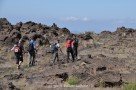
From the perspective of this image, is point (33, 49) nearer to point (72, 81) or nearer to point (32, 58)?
point (32, 58)

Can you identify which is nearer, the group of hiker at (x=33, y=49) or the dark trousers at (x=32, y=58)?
the group of hiker at (x=33, y=49)

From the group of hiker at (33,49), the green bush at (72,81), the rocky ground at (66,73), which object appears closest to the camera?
the rocky ground at (66,73)

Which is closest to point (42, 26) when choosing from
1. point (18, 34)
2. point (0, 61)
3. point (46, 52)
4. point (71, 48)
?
point (18, 34)

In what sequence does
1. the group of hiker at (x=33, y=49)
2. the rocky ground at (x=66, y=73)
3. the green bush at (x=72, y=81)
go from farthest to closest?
1. the group of hiker at (x=33, y=49)
2. the green bush at (x=72, y=81)
3. the rocky ground at (x=66, y=73)

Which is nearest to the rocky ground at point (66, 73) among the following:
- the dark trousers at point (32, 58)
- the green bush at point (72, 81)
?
the green bush at point (72, 81)

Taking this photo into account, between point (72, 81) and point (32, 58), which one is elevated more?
point (32, 58)

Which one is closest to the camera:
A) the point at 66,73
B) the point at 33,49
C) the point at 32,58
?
→ the point at 66,73

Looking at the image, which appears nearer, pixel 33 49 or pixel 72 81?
pixel 72 81

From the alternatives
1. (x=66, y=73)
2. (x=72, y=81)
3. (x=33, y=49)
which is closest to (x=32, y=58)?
(x=33, y=49)

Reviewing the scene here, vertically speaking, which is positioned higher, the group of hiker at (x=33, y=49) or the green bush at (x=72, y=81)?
the group of hiker at (x=33, y=49)

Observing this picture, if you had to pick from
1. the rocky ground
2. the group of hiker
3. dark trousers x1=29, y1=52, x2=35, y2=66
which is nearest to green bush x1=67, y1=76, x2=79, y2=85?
the rocky ground

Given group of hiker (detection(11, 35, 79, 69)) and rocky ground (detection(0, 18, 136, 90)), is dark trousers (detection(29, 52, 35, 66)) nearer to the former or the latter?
group of hiker (detection(11, 35, 79, 69))

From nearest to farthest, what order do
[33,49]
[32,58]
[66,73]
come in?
[66,73], [33,49], [32,58]

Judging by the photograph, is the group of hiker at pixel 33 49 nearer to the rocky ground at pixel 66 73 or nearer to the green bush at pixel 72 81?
the rocky ground at pixel 66 73
